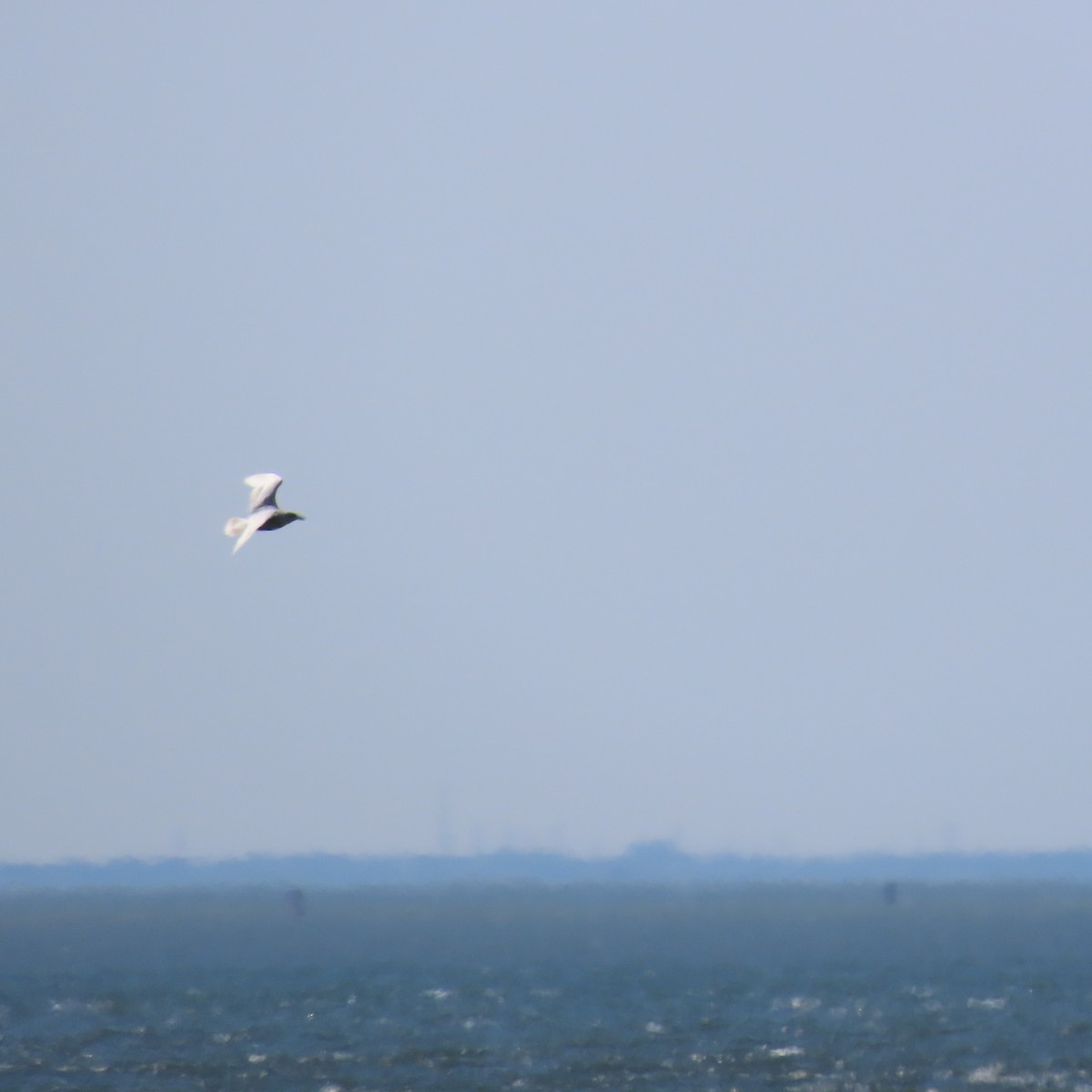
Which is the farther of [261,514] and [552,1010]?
[552,1010]

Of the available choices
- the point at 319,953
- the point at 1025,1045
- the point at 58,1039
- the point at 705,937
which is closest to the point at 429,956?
the point at 319,953

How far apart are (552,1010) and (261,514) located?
134ft

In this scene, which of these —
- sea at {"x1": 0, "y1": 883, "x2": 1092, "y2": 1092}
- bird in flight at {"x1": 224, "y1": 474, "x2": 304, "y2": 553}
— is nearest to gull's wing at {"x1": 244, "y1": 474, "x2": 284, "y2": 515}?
bird in flight at {"x1": 224, "y1": 474, "x2": 304, "y2": 553}

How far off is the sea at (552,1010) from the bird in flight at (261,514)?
21.0 meters

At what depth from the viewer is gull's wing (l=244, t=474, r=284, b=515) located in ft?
141

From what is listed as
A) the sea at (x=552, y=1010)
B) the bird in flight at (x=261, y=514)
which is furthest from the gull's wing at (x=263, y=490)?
the sea at (x=552, y=1010)

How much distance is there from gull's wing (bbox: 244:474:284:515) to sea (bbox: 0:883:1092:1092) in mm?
20913

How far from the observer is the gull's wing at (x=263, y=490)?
43125 mm

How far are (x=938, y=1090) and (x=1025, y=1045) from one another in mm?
10951

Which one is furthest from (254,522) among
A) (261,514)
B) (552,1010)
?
(552,1010)

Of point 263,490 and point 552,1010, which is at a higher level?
point 263,490

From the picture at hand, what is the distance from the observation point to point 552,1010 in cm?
7719

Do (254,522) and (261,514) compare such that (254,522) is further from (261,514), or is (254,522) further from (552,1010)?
(552,1010)

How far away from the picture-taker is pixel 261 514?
41.8 meters
